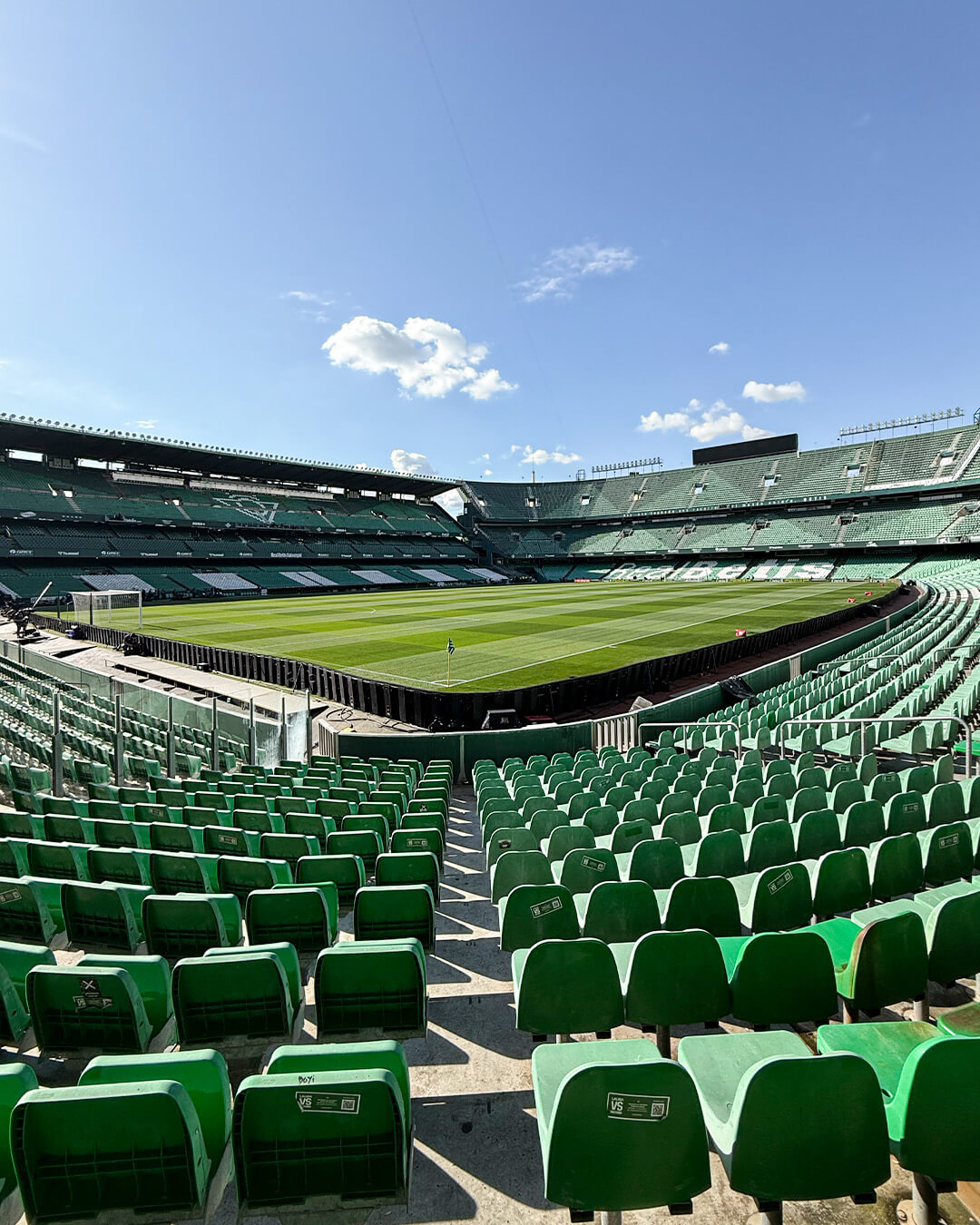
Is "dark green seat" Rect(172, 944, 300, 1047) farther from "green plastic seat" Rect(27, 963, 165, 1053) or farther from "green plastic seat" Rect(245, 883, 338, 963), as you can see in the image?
"green plastic seat" Rect(245, 883, 338, 963)

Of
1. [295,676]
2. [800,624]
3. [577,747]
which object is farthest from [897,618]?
[295,676]

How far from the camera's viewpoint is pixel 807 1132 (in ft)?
7.11

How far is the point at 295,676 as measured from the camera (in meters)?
22.5

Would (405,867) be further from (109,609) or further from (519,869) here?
(109,609)

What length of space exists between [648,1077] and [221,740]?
15790 mm

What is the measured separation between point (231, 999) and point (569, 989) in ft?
5.64

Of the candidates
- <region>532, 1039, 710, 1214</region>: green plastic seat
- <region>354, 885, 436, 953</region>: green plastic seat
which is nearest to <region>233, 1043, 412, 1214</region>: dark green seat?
<region>532, 1039, 710, 1214</region>: green plastic seat

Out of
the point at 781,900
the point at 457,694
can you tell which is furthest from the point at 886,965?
the point at 457,694

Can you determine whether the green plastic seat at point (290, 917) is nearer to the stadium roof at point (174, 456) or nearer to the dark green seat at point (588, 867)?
the dark green seat at point (588, 867)

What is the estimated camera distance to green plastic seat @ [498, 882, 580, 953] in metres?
4.20

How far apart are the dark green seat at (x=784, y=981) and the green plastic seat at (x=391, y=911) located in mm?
2091

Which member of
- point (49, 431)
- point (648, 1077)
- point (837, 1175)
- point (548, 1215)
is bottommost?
point (548, 1215)

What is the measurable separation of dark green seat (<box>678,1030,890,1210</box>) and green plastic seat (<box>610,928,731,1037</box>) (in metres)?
0.99

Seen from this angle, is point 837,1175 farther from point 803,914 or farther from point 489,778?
point 489,778
